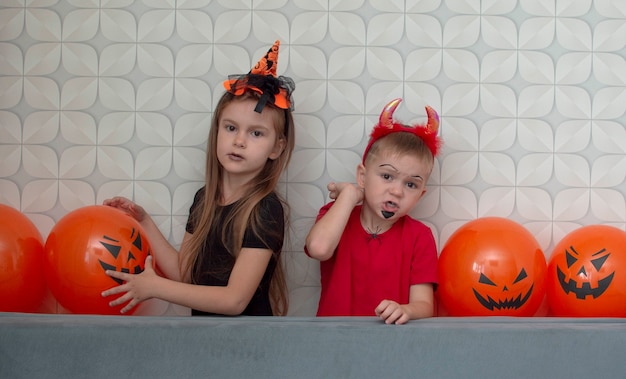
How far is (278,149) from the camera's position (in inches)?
67.6

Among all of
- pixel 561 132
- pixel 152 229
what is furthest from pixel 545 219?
pixel 152 229

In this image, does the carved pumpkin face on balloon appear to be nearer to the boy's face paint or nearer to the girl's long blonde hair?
the girl's long blonde hair

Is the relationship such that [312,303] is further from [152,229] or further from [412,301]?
[152,229]

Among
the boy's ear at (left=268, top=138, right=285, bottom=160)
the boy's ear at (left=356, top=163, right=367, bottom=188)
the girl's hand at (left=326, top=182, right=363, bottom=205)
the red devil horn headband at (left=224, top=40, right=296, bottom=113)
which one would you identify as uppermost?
the red devil horn headband at (left=224, top=40, right=296, bottom=113)

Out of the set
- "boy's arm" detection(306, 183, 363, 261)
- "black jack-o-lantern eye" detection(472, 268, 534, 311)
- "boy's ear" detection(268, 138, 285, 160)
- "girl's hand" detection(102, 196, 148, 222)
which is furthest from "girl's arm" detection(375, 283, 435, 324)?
"girl's hand" detection(102, 196, 148, 222)

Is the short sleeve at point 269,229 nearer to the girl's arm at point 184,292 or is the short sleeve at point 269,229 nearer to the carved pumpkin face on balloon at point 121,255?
the girl's arm at point 184,292

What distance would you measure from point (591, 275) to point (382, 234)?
0.52 metres

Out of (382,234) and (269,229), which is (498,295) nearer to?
(382,234)

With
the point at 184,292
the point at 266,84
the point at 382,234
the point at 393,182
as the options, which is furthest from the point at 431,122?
the point at 184,292

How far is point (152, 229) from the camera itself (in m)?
1.78

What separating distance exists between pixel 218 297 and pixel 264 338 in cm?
27

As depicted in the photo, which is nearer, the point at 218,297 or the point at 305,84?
the point at 218,297

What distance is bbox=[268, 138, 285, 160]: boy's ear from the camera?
1.71m

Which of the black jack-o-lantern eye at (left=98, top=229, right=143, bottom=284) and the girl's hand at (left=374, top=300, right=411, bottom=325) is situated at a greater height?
the black jack-o-lantern eye at (left=98, top=229, right=143, bottom=284)
